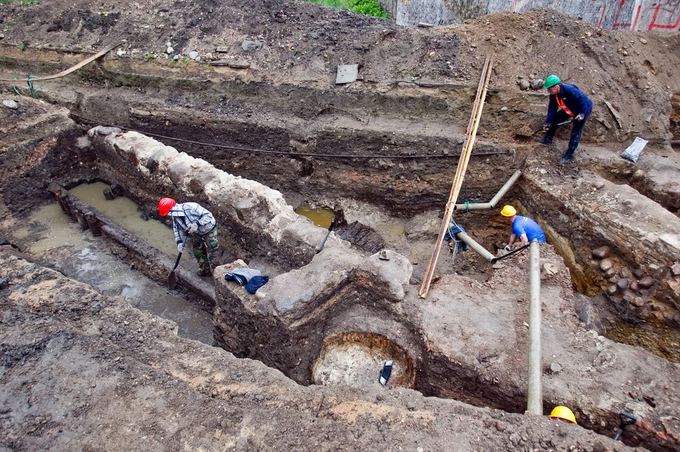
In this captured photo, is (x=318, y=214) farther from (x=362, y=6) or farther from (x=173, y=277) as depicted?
(x=362, y=6)

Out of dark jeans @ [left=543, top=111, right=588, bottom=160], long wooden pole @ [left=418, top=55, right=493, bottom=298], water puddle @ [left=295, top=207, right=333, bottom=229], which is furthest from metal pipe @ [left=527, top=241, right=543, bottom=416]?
water puddle @ [left=295, top=207, right=333, bottom=229]

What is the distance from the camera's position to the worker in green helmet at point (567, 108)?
642 cm

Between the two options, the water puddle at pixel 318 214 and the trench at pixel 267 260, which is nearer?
the trench at pixel 267 260

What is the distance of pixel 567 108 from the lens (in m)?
6.61

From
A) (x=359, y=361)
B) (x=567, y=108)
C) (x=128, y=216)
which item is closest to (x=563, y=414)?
(x=359, y=361)

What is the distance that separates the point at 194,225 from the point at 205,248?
0.50 metres

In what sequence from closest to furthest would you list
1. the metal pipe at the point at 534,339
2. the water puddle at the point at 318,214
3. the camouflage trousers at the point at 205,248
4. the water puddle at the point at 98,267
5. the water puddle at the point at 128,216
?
the metal pipe at the point at 534,339 < the camouflage trousers at the point at 205,248 < the water puddle at the point at 98,267 < the water puddle at the point at 128,216 < the water puddle at the point at 318,214

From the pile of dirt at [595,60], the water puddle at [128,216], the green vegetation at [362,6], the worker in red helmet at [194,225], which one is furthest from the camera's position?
the green vegetation at [362,6]

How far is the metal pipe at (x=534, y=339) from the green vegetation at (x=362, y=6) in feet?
34.1

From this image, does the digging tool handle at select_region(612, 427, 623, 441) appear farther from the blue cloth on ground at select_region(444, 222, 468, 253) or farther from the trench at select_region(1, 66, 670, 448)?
the blue cloth on ground at select_region(444, 222, 468, 253)

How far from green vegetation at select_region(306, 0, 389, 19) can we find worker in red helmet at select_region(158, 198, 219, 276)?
9.61m

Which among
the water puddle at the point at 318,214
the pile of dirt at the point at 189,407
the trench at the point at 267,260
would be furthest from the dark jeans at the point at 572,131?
the pile of dirt at the point at 189,407

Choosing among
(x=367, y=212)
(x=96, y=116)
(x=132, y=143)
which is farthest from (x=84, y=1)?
(x=367, y=212)

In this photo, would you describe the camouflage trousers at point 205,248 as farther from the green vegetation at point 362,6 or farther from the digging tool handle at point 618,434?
the green vegetation at point 362,6
